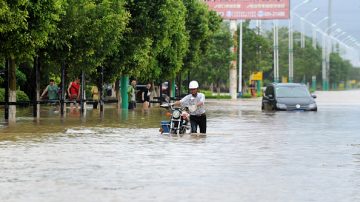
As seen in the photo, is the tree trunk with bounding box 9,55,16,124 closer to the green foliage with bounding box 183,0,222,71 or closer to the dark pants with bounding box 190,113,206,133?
the dark pants with bounding box 190,113,206,133

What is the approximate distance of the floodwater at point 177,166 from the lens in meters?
12.6

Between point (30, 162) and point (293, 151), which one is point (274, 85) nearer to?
point (293, 151)

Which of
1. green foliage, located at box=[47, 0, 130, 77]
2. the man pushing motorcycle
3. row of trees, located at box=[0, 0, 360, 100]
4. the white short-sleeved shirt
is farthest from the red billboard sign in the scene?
the white short-sleeved shirt

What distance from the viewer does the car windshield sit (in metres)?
48.5

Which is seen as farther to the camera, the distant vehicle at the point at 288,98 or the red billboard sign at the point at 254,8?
the red billboard sign at the point at 254,8

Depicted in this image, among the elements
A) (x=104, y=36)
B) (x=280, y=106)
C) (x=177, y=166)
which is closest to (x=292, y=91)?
(x=280, y=106)

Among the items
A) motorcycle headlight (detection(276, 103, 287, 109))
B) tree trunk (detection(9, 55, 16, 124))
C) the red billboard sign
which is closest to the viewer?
tree trunk (detection(9, 55, 16, 124))

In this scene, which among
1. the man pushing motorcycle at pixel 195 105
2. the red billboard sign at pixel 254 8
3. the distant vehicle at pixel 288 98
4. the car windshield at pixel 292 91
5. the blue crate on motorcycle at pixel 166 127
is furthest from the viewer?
the red billboard sign at pixel 254 8

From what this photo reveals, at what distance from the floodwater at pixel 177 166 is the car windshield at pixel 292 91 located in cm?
2111

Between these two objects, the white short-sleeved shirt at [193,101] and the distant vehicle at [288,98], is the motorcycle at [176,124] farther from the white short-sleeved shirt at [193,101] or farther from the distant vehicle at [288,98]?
the distant vehicle at [288,98]

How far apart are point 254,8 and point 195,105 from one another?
56504mm

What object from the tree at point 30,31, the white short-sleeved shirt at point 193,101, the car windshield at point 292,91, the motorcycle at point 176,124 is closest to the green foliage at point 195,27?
the car windshield at point 292,91

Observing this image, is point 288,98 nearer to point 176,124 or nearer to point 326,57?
point 176,124

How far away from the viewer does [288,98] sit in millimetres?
47500
